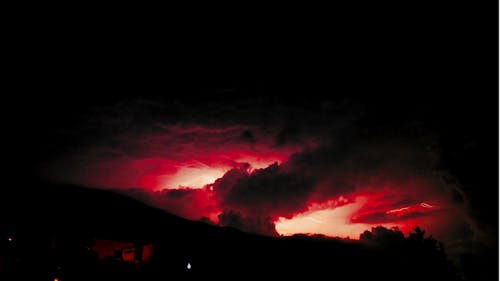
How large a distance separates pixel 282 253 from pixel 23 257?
1271cm

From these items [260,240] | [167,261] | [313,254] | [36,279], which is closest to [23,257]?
[36,279]

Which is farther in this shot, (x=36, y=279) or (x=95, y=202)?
(x=95, y=202)

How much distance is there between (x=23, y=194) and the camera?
388 inches

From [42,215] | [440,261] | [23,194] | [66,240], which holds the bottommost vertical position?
[440,261]

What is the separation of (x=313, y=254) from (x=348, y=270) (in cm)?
270

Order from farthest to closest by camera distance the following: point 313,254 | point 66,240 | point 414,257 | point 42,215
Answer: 1. point 414,257
2. point 313,254
3. point 66,240
4. point 42,215

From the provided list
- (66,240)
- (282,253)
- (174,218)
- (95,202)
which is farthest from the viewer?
(282,253)

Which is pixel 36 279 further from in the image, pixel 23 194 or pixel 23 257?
pixel 23 194

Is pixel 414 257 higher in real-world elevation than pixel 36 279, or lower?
→ lower

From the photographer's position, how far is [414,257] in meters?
37.2

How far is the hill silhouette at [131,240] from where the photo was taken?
9891 millimetres

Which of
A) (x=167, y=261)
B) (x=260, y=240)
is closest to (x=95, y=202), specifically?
(x=167, y=261)

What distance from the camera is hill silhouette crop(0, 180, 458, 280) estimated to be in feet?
32.4

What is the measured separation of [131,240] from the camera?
39.9 ft
